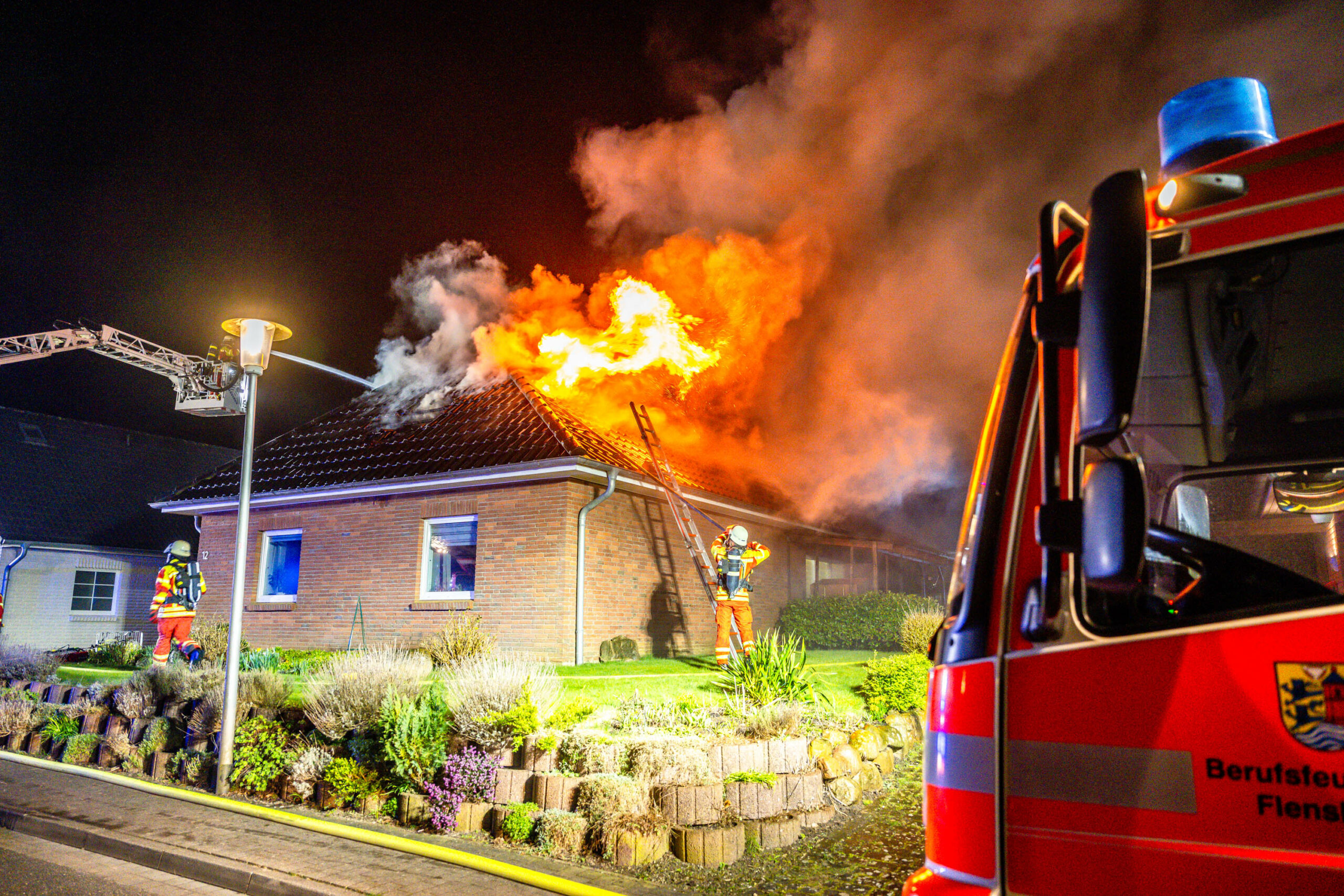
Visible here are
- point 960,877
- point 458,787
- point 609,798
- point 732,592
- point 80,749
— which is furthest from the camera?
point 732,592

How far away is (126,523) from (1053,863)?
29.5 meters

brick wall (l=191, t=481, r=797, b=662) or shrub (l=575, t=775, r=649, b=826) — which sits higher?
brick wall (l=191, t=481, r=797, b=662)

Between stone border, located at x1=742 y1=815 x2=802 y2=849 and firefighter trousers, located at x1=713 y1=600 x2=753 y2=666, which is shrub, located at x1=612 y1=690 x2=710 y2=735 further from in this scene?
firefighter trousers, located at x1=713 y1=600 x2=753 y2=666

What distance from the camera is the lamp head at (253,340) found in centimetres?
743

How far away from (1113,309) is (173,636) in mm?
12816

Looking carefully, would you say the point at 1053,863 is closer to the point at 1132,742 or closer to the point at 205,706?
the point at 1132,742

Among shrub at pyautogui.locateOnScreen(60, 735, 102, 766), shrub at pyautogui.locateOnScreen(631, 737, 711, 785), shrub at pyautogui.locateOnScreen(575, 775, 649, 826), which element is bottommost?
shrub at pyautogui.locateOnScreen(60, 735, 102, 766)

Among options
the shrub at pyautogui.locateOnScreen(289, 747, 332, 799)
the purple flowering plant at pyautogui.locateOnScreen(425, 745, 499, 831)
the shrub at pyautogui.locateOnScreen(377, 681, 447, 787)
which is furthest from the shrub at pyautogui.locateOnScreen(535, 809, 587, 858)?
the shrub at pyautogui.locateOnScreen(289, 747, 332, 799)

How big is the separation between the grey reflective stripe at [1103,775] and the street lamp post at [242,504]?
671 centimetres

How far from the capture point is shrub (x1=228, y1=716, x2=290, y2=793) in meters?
6.78

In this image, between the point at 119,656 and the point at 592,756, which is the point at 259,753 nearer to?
the point at 592,756

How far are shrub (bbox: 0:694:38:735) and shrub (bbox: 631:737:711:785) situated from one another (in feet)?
25.0

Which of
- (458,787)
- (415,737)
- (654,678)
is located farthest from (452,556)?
(458,787)

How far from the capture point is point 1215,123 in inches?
95.1
